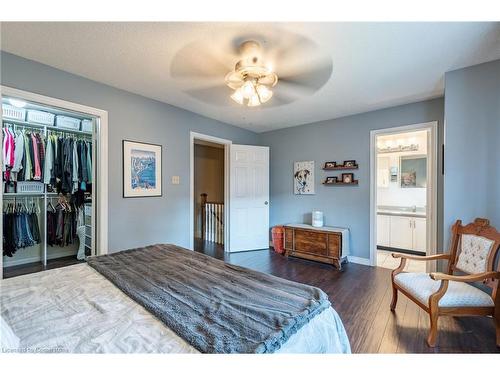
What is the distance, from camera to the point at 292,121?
401 centimetres

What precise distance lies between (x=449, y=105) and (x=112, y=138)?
3.60 metres

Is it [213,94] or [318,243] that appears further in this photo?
[318,243]

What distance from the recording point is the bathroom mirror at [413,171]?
418 cm

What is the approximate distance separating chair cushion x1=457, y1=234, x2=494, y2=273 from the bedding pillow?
9.54ft

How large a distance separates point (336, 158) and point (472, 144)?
1.82 meters

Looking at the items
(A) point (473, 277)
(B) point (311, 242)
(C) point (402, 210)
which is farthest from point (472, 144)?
(C) point (402, 210)

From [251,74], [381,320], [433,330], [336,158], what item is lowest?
[381,320]

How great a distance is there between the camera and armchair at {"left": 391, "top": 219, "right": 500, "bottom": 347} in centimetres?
163

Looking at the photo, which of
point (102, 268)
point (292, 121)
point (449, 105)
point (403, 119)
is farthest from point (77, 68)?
point (403, 119)

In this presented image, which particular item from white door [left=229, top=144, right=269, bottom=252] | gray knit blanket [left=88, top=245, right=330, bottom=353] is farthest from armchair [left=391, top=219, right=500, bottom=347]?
white door [left=229, top=144, right=269, bottom=252]

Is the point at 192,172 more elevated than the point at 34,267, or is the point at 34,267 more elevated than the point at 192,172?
the point at 192,172

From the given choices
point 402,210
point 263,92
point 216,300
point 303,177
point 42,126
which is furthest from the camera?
point 402,210

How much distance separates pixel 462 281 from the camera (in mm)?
1666

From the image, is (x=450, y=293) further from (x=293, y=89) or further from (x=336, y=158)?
(x=336, y=158)
